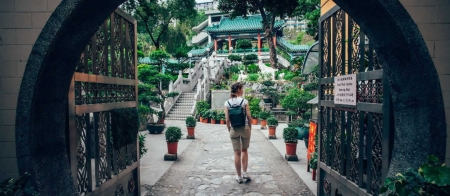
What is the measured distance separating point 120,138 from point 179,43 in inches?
1090

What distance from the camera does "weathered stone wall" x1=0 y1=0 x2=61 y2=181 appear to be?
272 centimetres

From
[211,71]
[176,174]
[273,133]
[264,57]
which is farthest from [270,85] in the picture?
[176,174]

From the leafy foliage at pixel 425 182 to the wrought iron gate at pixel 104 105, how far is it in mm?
2771

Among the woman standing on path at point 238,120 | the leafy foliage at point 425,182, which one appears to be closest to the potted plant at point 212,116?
the woman standing on path at point 238,120

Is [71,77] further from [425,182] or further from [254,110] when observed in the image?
[254,110]

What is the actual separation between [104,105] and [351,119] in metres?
2.74

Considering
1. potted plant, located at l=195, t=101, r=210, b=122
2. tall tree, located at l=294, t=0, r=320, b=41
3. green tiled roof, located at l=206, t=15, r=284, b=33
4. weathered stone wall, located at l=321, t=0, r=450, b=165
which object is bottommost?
potted plant, located at l=195, t=101, r=210, b=122

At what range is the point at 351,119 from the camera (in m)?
3.38

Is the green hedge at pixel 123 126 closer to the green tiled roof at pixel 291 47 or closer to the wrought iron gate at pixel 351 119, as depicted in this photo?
the wrought iron gate at pixel 351 119

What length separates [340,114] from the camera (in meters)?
3.75

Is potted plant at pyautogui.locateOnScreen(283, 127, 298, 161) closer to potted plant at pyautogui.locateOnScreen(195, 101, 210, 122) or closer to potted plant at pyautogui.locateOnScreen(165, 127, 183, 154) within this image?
potted plant at pyautogui.locateOnScreen(165, 127, 183, 154)

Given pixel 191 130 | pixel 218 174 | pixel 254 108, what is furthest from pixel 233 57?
pixel 218 174

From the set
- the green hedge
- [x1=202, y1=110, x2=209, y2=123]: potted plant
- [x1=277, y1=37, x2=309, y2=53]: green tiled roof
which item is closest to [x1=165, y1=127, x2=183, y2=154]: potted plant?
the green hedge

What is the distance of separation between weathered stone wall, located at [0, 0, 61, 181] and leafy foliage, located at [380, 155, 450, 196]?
3019mm
